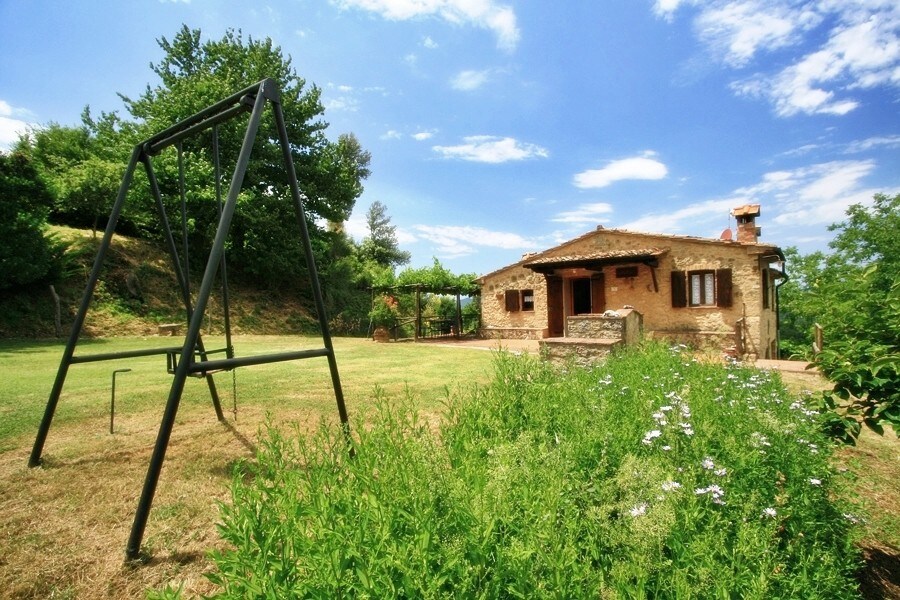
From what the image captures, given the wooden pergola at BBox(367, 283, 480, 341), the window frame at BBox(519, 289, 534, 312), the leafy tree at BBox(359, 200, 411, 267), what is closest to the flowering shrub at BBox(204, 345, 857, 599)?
the wooden pergola at BBox(367, 283, 480, 341)

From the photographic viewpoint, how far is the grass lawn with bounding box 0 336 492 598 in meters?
2.34

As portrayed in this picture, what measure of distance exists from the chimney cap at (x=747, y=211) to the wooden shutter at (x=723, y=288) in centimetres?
274

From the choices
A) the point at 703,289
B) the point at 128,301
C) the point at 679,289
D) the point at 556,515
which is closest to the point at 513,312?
the point at 679,289

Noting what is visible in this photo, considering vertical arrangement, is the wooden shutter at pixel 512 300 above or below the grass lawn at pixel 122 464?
above

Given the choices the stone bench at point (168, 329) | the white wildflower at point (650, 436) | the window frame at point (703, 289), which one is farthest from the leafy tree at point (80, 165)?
the window frame at point (703, 289)

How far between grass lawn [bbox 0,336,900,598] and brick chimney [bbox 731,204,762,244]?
27.3 ft

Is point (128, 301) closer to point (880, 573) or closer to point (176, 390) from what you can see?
point (176, 390)

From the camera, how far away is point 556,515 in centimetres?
175

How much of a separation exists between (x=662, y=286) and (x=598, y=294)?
94.7 inches

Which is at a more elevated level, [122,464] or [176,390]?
[176,390]

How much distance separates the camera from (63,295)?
15.8m

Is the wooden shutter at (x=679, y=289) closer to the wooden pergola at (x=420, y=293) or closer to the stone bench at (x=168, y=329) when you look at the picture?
the wooden pergola at (x=420, y=293)

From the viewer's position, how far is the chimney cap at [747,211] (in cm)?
1440

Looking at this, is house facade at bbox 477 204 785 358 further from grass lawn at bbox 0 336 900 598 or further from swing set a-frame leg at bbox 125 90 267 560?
swing set a-frame leg at bbox 125 90 267 560
